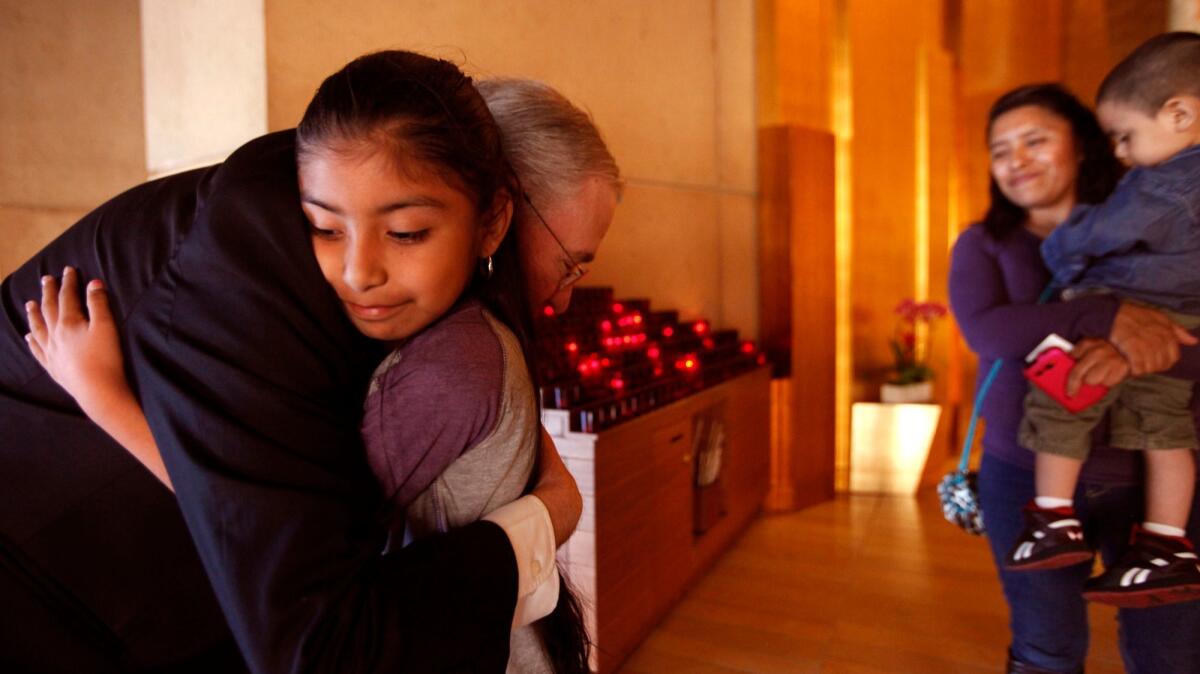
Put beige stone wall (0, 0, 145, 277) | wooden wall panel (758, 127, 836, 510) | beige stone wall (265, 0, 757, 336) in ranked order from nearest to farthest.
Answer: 1. beige stone wall (0, 0, 145, 277)
2. beige stone wall (265, 0, 757, 336)
3. wooden wall panel (758, 127, 836, 510)

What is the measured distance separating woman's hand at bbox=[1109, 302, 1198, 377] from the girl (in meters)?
1.10

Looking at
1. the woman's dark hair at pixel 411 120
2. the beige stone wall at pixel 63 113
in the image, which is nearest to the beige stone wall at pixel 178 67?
the beige stone wall at pixel 63 113

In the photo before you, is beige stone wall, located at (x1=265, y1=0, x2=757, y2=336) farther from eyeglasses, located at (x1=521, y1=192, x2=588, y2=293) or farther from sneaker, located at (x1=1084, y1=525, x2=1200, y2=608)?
sneaker, located at (x1=1084, y1=525, x2=1200, y2=608)

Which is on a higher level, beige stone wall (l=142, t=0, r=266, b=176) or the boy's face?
beige stone wall (l=142, t=0, r=266, b=176)

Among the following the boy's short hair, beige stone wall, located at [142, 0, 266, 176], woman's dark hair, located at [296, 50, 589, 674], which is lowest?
woman's dark hair, located at [296, 50, 589, 674]

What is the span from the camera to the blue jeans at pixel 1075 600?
→ 127cm

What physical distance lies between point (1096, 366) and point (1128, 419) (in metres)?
0.17

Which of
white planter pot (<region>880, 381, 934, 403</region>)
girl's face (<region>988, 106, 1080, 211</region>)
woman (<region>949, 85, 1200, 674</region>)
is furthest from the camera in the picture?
white planter pot (<region>880, 381, 934, 403</region>)

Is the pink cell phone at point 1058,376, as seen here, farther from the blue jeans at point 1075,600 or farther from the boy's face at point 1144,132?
the boy's face at point 1144,132

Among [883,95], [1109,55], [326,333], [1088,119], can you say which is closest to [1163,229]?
[1088,119]

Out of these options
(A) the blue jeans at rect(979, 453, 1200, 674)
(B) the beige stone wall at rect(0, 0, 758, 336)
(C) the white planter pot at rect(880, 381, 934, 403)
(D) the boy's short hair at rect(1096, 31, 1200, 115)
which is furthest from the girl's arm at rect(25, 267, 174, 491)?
(C) the white planter pot at rect(880, 381, 934, 403)

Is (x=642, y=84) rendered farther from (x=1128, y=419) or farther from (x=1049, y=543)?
(x=1049, y=543)

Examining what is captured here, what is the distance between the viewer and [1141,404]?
1.30 m

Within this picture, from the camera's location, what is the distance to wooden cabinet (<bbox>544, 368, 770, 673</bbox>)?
2070 millimetres
